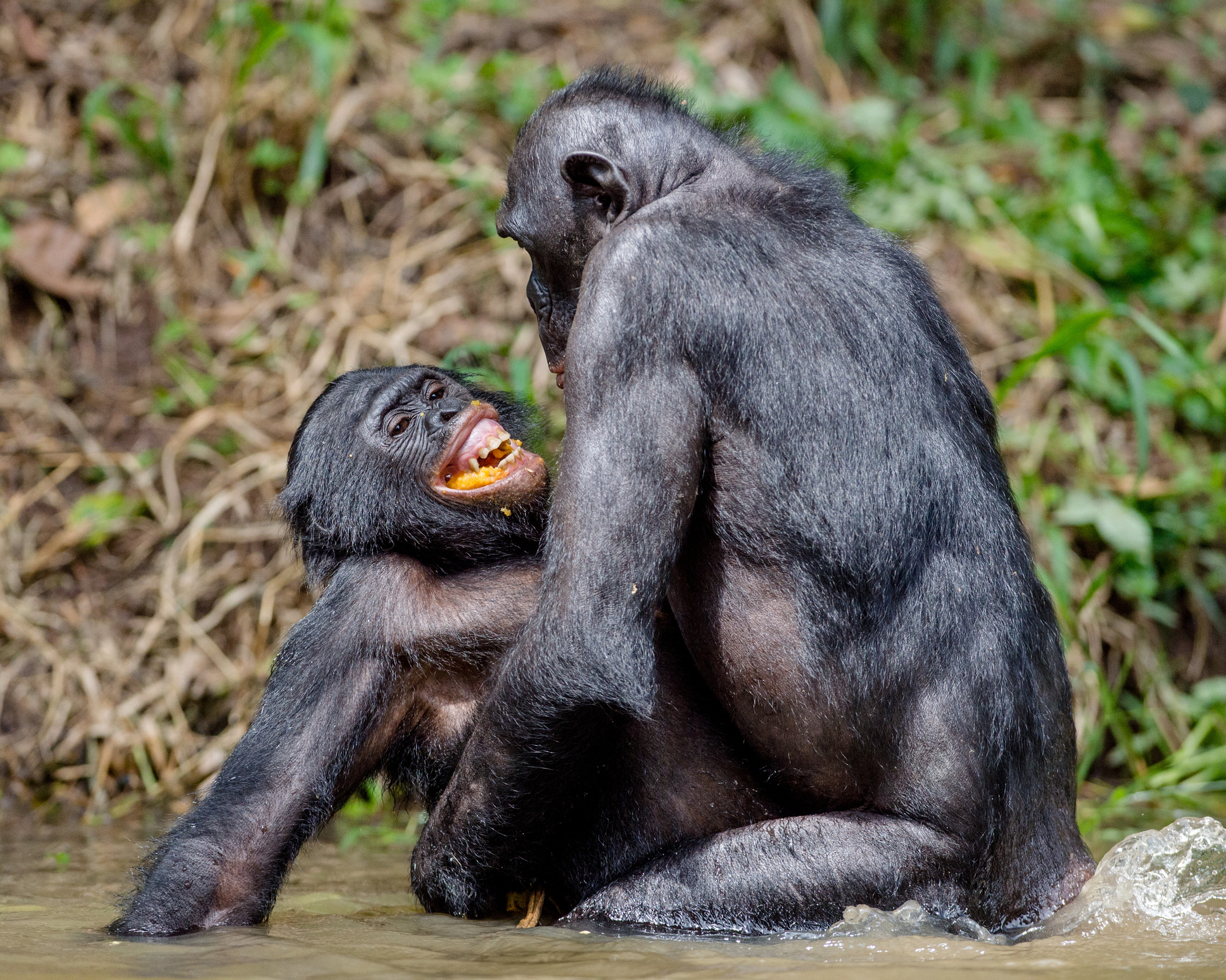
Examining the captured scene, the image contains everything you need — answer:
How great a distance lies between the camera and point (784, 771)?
3.61 m

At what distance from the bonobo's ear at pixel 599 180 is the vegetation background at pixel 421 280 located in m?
1.41

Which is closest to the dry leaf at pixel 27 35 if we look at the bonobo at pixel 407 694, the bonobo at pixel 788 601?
the bonobo at pixel 407 694

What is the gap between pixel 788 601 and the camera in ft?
11.3

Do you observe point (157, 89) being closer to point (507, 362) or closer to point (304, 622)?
point (507, 362)

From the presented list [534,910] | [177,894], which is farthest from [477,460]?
[177,894]

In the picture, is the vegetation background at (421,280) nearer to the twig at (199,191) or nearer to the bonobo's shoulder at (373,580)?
the twig at (199,191)

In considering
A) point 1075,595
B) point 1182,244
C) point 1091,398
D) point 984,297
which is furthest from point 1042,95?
point 1075,595

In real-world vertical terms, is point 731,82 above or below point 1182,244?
above

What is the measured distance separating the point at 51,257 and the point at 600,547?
525 cm

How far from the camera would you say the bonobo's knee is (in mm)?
3521

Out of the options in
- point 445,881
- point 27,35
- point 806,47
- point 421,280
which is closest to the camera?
point 445,881

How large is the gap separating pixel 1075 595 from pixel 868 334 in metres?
3.04

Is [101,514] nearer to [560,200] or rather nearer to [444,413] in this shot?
[444,413]

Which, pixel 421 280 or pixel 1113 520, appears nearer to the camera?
pixel 1113 520
